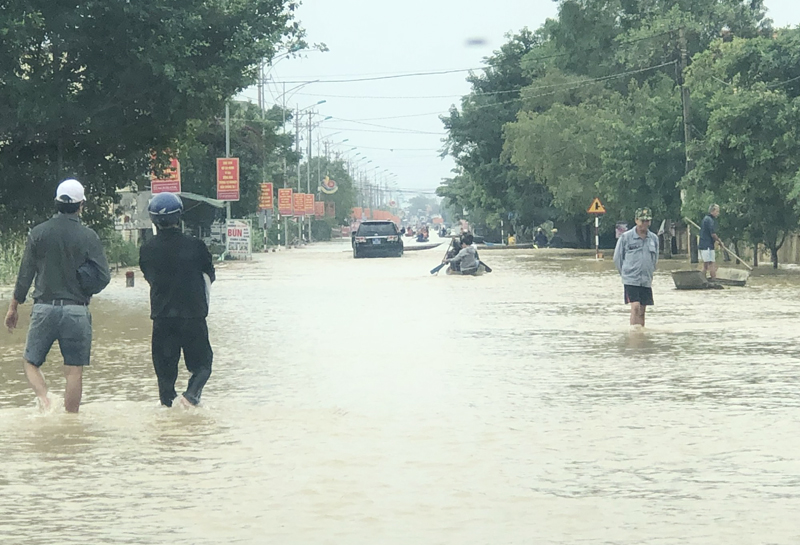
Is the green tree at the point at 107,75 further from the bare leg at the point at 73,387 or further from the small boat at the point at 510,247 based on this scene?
the small boat at the point at 510,247

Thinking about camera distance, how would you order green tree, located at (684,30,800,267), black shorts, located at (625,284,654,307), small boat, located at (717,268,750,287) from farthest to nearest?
green tree, located at (684,30,800,267), small boat, located at (717,268,750,287), black shorts, located at (625,284,654,307)

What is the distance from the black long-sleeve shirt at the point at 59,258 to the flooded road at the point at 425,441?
3.24 feet

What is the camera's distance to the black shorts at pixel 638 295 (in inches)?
766

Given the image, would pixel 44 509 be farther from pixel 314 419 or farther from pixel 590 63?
pixel 590 63

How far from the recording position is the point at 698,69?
52000 millimetres

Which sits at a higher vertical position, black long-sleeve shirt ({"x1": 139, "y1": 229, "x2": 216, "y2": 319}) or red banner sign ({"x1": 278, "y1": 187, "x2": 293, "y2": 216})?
red banner sign ({"x1": 278, "y1": 187, "x2": 293, "y2": 216})

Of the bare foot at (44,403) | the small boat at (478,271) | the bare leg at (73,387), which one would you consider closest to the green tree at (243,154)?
the small boat at (478,271)

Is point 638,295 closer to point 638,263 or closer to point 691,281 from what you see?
point 638,263

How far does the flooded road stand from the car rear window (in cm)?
4204

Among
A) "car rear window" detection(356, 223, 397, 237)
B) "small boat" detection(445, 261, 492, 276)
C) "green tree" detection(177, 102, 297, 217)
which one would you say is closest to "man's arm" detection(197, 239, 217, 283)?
"small boat" detection(445, 261, 492, 276)

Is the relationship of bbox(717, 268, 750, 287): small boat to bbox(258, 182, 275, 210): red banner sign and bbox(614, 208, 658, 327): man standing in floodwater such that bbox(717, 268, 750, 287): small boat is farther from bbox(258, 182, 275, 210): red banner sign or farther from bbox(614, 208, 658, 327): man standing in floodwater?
bbox(258, 182, 275, 210): red banner sign

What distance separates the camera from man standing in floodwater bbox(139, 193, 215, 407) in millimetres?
11500

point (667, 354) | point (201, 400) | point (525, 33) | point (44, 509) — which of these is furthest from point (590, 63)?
point (44, 509)

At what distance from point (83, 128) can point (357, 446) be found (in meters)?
17.7
